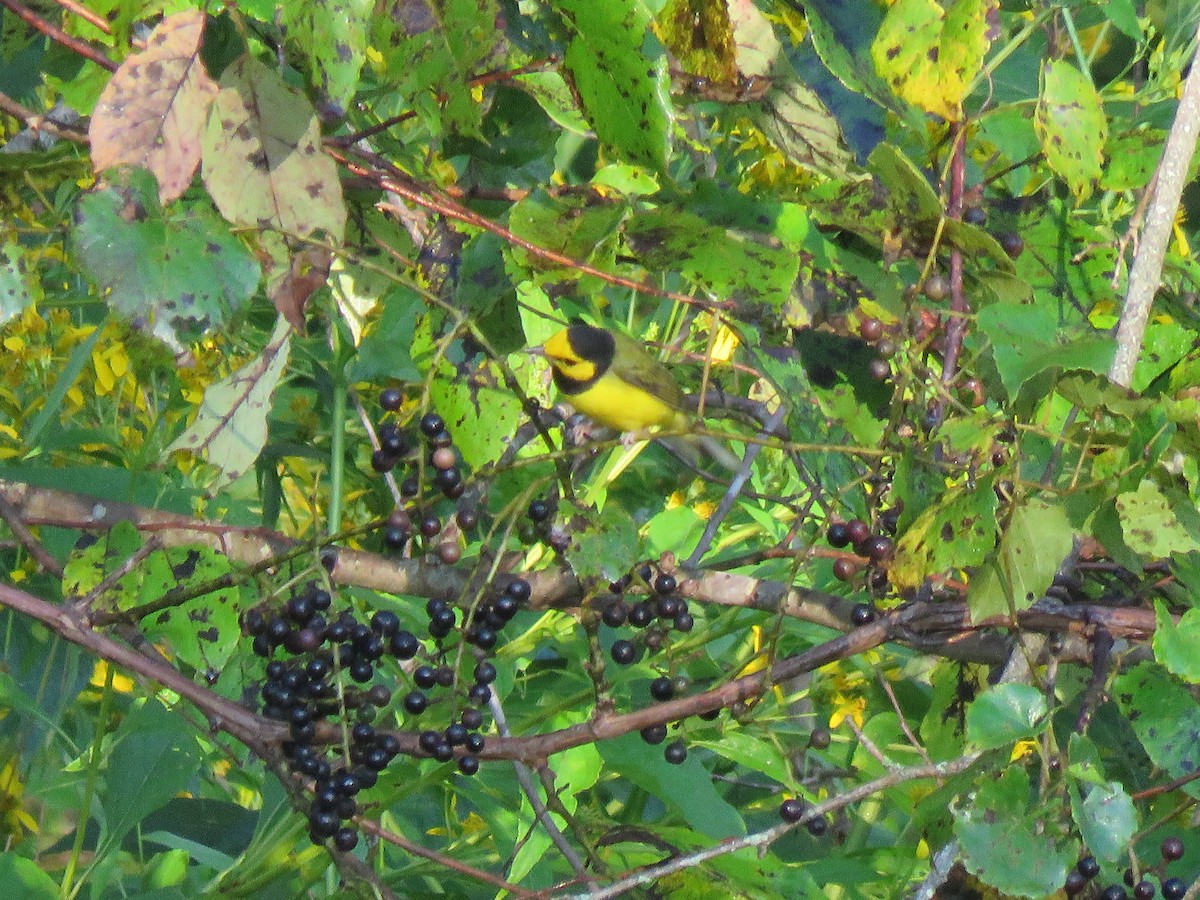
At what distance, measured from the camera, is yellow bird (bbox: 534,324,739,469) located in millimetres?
1218

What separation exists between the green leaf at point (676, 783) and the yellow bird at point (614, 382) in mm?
277

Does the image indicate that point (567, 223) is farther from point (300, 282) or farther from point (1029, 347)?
point (1029, 347)

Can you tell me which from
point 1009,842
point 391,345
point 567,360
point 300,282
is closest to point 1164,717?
point 1009,842

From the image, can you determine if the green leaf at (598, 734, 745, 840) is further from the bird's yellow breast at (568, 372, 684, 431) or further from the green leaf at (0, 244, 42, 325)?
the green leaf at (0, 244, 42, 325)

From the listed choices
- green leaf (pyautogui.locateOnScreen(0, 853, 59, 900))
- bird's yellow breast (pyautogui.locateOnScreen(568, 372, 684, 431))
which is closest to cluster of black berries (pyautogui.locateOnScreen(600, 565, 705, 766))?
bird's yellow breast (pyautogui.locateOnScreen(568, 372, 684, 431))

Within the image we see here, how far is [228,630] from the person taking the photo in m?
0.82

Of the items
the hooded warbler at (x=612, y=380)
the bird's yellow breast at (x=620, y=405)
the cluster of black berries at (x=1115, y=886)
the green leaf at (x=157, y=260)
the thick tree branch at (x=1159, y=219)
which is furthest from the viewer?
the bird's yellow breast at (x=620, y=405)

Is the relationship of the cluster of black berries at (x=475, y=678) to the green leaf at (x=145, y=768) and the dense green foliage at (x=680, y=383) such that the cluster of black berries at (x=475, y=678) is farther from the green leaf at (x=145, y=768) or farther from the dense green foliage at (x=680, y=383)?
the green leaf at (x=145, y=768)

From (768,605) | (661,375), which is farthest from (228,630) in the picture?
(661,375)

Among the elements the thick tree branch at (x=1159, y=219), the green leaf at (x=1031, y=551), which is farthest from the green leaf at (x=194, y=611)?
the thick tree branch at (x=1159, y=219)

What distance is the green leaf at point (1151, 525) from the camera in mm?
742

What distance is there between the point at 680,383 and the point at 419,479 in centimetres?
35

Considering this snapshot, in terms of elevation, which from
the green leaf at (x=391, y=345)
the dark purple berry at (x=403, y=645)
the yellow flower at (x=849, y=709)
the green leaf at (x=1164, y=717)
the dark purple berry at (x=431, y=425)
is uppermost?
the dark purple berry at (x=431, y=425)

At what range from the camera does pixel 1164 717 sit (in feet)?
2.70
